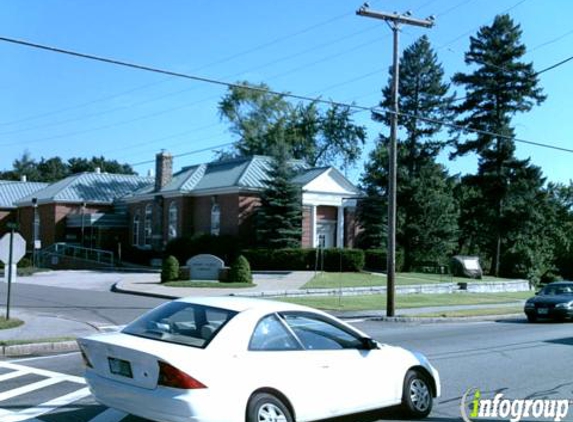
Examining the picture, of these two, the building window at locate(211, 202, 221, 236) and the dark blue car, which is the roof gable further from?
the dark blue car

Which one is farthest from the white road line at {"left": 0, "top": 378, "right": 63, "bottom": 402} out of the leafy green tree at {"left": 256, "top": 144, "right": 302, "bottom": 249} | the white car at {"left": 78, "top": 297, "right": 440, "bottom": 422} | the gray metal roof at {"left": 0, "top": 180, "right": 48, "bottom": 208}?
the gray metal roof at {"left": 0, "top": 180, "right": 48, "bottom": 208}

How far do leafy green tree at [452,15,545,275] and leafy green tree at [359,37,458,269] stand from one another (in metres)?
3.07

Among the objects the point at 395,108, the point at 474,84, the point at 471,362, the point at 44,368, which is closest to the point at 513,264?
the point at 474,84

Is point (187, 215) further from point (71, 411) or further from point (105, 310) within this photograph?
point (71, 411)

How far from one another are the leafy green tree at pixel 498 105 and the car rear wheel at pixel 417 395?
46041 millimetres

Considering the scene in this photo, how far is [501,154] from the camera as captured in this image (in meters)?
53.2

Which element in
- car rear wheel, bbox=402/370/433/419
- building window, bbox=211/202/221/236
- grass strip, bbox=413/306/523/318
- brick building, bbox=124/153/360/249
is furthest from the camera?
building window, bbox=211/202/221/236

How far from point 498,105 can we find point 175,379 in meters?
51.2

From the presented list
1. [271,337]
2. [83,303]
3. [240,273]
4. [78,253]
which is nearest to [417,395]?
[271,337]

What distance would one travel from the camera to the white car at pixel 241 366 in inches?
247

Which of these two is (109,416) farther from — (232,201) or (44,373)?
(232,201)

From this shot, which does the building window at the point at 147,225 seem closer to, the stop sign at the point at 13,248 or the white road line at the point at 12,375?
the stop sign at the point at 13,248

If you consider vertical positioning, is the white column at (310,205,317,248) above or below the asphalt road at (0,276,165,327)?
above

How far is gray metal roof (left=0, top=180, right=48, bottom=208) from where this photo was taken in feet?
212
